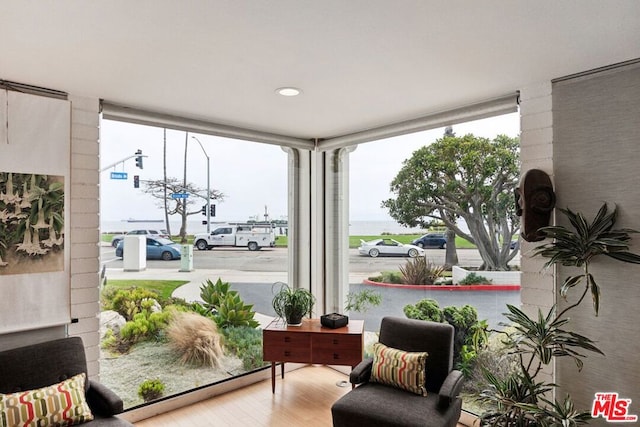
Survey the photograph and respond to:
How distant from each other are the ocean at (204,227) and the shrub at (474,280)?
566 millimetres

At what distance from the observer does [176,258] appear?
12.3 feet

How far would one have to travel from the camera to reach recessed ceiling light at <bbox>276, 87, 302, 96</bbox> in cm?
278

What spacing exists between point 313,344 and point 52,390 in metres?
1.96

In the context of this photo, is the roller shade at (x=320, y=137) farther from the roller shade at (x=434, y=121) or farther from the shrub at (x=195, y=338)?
the shrub at (x=195, y=338)

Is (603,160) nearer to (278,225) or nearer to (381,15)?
(381,15)

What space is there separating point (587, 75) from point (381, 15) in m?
1.54

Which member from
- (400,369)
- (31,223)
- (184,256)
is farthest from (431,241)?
(31,223)

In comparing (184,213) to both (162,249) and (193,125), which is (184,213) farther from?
(193,125)

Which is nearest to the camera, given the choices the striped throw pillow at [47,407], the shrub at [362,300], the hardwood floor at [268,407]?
the striped throw pillow at [47,407]

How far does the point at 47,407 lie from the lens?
2281 millimetres

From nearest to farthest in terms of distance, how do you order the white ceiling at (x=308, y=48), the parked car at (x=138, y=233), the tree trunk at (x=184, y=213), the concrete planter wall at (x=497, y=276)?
the white ceiling at (x=308, y=48)
the concrete planter wall at (x=497, y=276)
the parked car at (x=138, y=233)
the tree trunk at (x=184, y=213)

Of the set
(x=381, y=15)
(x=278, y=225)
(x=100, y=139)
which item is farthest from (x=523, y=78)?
(x=100, y=139)

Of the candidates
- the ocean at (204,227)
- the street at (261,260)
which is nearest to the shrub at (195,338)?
the street at (261,260)

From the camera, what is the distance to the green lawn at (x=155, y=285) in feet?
11.0
